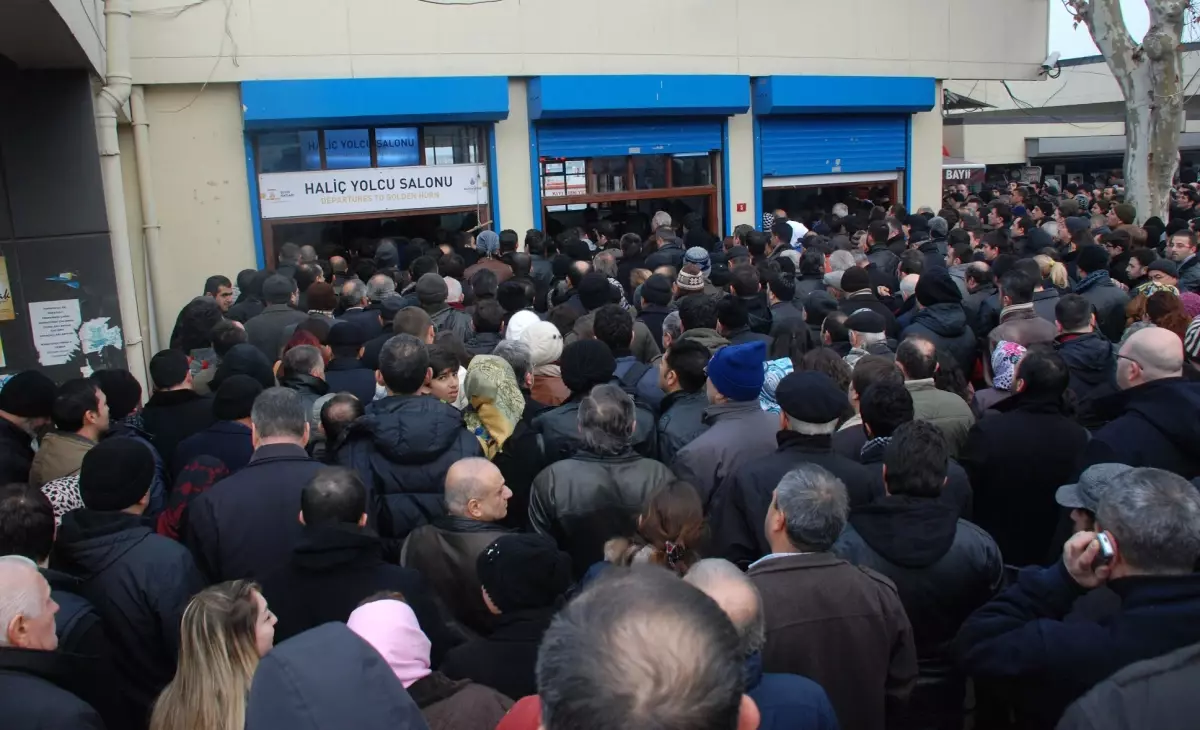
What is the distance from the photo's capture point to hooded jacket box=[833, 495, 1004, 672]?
3438 millimetres

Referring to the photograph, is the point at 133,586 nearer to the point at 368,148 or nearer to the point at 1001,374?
the point at 1001,374

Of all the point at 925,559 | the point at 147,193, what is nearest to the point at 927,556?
the point at 925,559

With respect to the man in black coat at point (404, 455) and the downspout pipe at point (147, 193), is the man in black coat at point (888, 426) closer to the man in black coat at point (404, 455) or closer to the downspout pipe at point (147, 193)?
the man in black coat at point (404, 455)

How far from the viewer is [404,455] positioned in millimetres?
4336

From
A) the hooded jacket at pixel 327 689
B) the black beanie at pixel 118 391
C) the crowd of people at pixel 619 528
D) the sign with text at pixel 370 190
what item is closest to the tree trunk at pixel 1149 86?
the crowd of people at pixel 619 528

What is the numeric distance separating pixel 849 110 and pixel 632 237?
23.7 feet

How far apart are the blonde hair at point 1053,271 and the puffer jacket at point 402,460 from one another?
5.37m

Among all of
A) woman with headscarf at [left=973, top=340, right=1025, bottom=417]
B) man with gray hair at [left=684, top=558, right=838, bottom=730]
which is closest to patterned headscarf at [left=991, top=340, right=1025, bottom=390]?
woman with headscarf at [left=973, top=340, right=1025, bottom=417]

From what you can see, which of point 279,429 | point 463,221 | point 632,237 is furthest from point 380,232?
point 279,429

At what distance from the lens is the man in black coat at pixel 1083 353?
5.64 meters

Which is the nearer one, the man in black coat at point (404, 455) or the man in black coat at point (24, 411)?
the man in black coat at point (404, 455)

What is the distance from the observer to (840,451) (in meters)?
4.55

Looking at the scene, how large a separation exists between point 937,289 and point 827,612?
4056mm

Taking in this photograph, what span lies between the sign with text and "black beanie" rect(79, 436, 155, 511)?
330 inches
